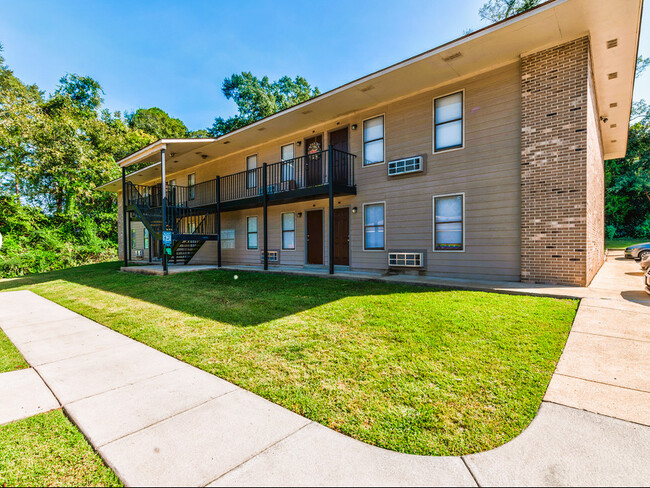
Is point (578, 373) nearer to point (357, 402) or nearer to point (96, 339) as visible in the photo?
point (357, 402)

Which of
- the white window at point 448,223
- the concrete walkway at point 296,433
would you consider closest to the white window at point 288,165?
the white window at point 448,223

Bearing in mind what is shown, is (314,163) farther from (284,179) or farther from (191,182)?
(191,182)

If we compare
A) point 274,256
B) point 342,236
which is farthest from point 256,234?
point 342,236

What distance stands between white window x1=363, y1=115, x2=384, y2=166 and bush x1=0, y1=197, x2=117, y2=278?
62.1 ft

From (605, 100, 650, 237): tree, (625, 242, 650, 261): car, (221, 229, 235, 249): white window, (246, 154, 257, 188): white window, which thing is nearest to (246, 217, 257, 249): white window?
(221, 229, 235, 249): white window

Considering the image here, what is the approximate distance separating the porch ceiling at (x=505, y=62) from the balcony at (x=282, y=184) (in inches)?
55.0

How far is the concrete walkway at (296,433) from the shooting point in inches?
62.9

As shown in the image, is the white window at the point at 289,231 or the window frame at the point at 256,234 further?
the window frame at the point at 256,234

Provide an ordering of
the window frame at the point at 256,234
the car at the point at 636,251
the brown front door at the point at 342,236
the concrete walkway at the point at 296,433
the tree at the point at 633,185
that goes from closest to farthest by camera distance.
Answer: the concrete walkway at the point at 296,433
the brown front door at the point at 342,236
the car at the point at 636,251
the window frame at the point at 256,234
the tree at the point at 633,185

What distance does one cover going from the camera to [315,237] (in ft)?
36.5

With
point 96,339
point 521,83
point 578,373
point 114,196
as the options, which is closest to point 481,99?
point 521,83

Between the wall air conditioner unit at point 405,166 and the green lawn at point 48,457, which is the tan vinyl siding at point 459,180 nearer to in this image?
the wall air conditioner unit at point 405,166

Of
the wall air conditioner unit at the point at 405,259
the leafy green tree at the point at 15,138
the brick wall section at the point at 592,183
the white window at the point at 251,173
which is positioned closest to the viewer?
the brick wall section at the point at 592,183

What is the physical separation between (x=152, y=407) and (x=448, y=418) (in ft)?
7.26
